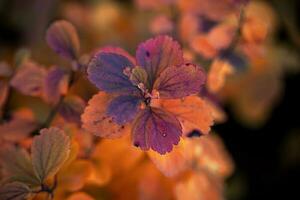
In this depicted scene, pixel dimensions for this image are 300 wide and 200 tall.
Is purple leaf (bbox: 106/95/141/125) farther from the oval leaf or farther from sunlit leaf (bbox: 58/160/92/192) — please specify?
sunlit leaf (bbox: 58/160/92/192)

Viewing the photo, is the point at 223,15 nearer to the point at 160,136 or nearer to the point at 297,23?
the point at 160,136

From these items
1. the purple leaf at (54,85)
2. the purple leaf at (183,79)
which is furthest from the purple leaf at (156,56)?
the purple leaf at (54,85)

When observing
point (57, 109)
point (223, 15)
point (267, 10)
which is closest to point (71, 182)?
point (57, 109)

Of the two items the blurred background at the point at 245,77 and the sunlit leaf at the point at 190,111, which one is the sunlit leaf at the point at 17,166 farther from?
the blurred background at the point at 245,77

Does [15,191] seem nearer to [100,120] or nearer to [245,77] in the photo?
[100,120]

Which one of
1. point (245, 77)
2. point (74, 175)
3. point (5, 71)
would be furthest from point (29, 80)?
point (245, 77)

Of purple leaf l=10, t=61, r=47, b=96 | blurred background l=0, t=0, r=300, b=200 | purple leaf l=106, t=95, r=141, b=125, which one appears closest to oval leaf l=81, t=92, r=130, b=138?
purple leaf l=106, t=95, r=141, b=125
